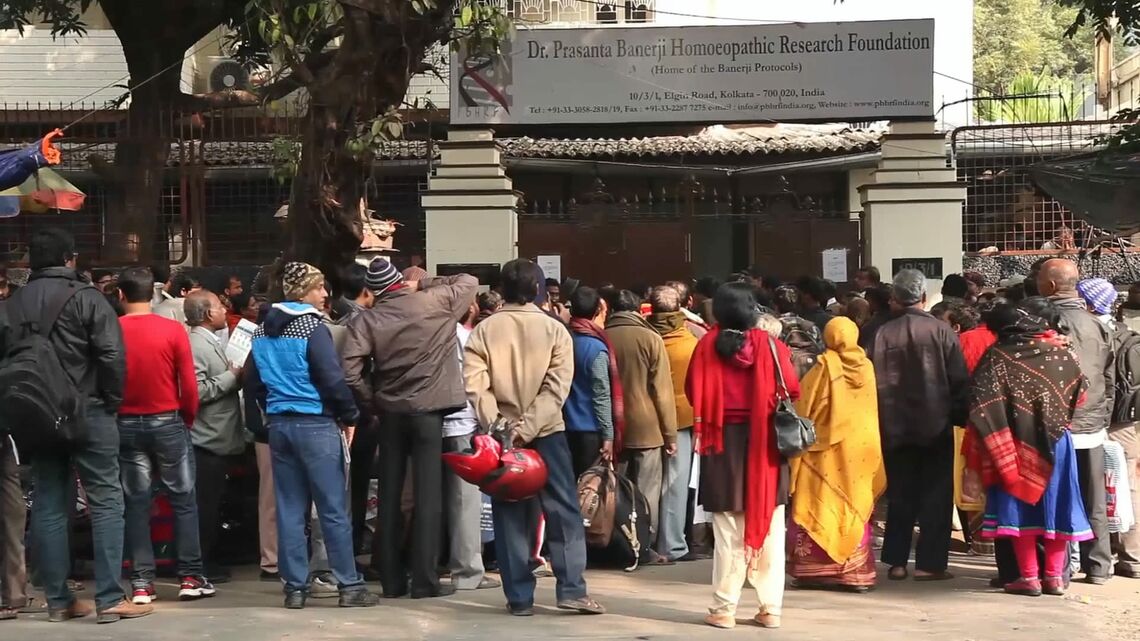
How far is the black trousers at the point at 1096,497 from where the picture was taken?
8.27 meters

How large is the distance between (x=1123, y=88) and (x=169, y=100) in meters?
17.8

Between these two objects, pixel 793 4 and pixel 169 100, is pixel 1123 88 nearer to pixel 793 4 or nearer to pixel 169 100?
pixel 793 4

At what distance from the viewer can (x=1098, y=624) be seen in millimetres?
7418

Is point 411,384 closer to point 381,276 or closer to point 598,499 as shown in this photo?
point 381,276

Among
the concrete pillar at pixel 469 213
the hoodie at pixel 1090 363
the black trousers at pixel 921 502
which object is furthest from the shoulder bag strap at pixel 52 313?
the concrete pillar at pixel 469 213

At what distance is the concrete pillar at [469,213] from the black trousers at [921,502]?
672cm

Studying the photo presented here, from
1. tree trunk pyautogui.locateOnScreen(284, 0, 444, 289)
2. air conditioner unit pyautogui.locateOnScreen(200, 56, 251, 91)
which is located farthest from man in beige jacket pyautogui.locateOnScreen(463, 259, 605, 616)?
air conditioner unit pyautogui.locateOnScreen(200, 56, 251, 91)

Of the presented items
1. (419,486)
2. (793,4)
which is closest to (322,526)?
(419,486)

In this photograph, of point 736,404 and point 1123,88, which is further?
point 1123,88

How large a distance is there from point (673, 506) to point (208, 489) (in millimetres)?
2861

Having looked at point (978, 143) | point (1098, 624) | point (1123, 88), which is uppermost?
point (1123, 88)

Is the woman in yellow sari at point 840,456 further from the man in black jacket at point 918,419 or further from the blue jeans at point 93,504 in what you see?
the blue jeans at point 93,504

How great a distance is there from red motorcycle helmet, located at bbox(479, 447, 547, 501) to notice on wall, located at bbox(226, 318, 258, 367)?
2.22 m

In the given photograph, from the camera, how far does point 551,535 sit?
24.5 ft
